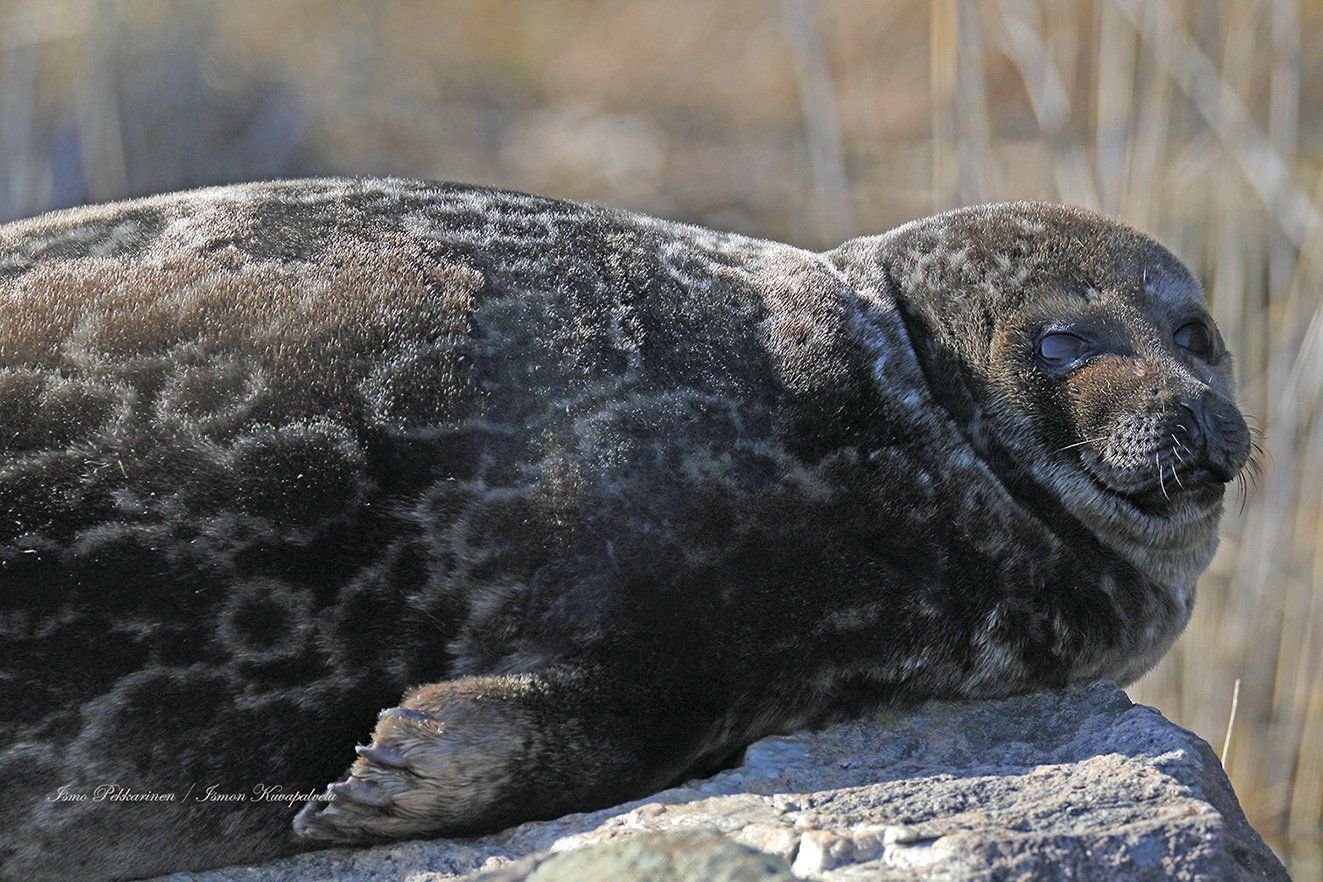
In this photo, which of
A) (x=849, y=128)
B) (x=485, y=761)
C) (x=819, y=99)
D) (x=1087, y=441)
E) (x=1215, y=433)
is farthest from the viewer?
(x=849, y=128)

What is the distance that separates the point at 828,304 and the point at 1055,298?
54 centimetres

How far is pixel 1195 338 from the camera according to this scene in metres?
3.87

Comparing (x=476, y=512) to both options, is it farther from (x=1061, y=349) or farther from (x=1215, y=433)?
(x=1215, y=433)

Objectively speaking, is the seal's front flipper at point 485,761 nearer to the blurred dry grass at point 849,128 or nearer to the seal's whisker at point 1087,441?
the seal's whisker at point 1087,441

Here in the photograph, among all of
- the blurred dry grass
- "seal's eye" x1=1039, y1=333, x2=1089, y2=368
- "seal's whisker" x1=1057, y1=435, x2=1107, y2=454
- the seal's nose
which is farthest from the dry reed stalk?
the seal's nose

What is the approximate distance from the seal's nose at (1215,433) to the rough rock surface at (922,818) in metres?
0.55

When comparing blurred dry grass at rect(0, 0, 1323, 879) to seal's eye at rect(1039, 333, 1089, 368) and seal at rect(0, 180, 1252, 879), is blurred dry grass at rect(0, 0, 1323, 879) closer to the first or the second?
seal's eye at rect(1039, 333, 1089, 368)

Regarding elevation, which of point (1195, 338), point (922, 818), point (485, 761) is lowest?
point (922, 818)

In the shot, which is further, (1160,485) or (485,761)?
(1160,485)

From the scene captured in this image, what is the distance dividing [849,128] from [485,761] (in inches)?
366

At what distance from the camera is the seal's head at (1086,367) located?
349 cm

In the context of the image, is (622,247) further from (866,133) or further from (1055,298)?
(866,133)

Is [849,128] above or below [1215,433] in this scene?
below

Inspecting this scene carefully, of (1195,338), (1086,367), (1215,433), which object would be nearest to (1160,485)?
(1215,433)
